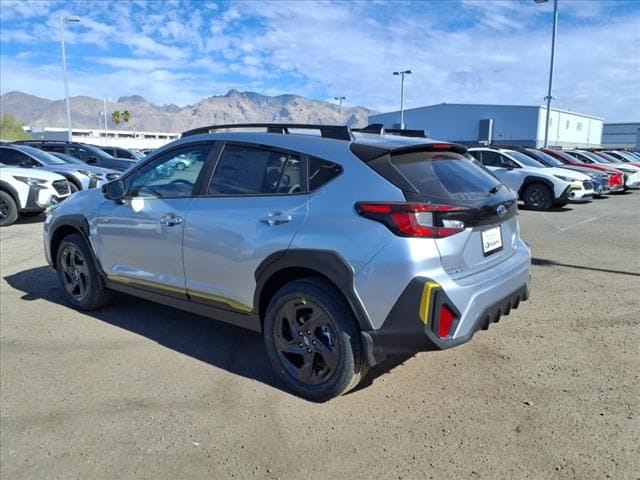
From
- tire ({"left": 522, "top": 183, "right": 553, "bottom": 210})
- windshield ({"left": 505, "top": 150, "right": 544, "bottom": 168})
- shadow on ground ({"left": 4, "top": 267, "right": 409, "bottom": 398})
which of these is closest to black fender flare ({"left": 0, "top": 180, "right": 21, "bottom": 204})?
shadow on ground ({"left": 4, "top": 267, "right": 409, "bottom": 398})

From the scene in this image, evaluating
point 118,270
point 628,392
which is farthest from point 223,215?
point 628,392

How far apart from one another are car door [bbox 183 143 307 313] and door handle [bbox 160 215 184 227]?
11cm

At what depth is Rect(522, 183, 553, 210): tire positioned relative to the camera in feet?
45.5

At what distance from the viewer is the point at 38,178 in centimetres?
1062

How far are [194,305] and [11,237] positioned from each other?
690 centimetres

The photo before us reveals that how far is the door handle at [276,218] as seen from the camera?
3.33 m

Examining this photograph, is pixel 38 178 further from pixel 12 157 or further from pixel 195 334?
pixel 195 334

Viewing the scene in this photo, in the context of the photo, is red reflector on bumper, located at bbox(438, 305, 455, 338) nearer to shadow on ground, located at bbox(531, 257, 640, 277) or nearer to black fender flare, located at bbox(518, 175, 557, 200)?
shadow on ground, located at bbox(531, 257, 640, 277)

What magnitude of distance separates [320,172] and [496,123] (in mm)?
71487

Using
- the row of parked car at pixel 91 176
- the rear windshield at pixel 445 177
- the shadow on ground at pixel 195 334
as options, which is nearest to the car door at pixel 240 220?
the shadow on ground at pixel 195 334

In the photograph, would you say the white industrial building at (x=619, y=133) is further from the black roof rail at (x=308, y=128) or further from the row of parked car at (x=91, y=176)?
the black roof rail at (x=308, y=128)

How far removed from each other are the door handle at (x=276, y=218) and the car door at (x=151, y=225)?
84 cm

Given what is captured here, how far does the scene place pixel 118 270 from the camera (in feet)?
15.1

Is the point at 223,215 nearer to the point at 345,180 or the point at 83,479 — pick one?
the point at 345,180
